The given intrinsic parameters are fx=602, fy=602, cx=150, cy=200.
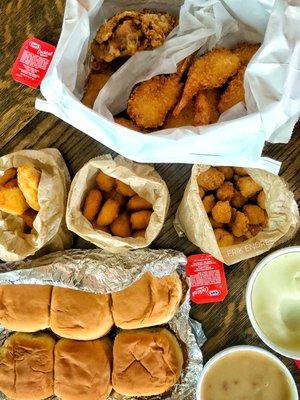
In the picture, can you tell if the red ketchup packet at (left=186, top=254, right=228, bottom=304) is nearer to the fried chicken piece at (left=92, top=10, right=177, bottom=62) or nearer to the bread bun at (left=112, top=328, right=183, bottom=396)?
the bread bun at (left=112, top=328, right=183, bottom=396)

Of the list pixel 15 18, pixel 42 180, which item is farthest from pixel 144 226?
pixel 15 18

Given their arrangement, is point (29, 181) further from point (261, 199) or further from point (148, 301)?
point (261, 199)

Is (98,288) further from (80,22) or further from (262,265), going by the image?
(80,22)

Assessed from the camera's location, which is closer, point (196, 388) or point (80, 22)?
point (80, 22)

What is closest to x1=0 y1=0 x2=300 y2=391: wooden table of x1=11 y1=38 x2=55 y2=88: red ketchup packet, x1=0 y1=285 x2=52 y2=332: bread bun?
x1=11 y1=38 x2=55 y2=88: red ketchup packet

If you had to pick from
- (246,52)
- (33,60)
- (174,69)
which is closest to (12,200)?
(33,60)

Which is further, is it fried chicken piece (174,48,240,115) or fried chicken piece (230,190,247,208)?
fried chicken piece (230,190,247,208)

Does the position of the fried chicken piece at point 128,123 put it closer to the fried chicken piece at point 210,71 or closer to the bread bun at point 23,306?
the fried chicken piece at point 210,71
